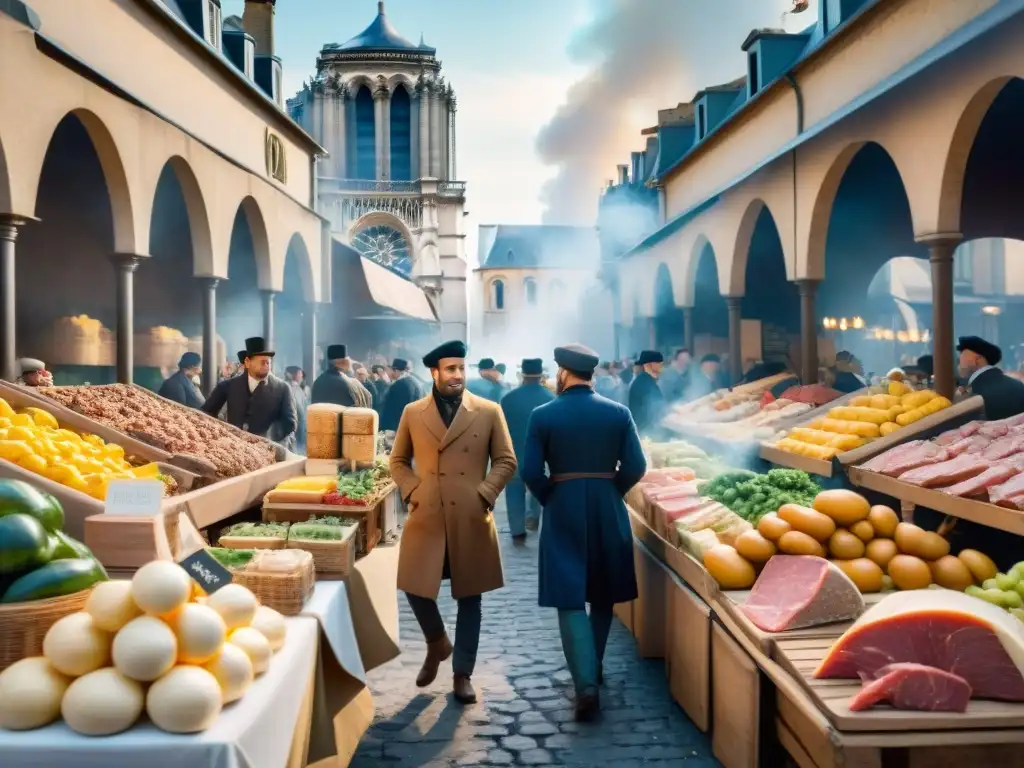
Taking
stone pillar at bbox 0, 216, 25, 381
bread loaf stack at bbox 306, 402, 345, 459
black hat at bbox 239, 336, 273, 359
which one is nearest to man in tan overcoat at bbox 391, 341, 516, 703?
bread loaf stack at bbox 306, 402, 345, 459

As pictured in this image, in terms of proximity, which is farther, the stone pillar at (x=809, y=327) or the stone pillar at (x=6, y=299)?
the stone pillar at (x=809, y=327)

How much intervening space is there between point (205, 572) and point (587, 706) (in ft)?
7.98

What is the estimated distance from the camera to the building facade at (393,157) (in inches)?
2334

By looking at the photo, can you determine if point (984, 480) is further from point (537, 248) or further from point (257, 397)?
point (537, 248)

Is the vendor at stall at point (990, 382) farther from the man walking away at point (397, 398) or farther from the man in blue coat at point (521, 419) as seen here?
the man walking away at point (397, 398)

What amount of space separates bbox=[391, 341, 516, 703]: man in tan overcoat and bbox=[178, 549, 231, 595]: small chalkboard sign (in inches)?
74.9

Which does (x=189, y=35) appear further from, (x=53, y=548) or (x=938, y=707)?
(x=938, y=707)

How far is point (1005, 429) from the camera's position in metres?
6.04

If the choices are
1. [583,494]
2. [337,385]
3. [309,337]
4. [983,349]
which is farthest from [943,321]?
[309,337]

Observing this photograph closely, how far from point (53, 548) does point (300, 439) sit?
9.58 metres

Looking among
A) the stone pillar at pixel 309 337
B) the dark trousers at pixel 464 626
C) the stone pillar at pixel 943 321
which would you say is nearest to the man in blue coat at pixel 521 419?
the stone pillar at pixel 943 321

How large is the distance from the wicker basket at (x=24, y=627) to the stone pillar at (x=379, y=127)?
60.5 meters

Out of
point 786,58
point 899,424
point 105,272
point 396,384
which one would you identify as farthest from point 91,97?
point 786,58

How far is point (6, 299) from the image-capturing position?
7.83 metres
